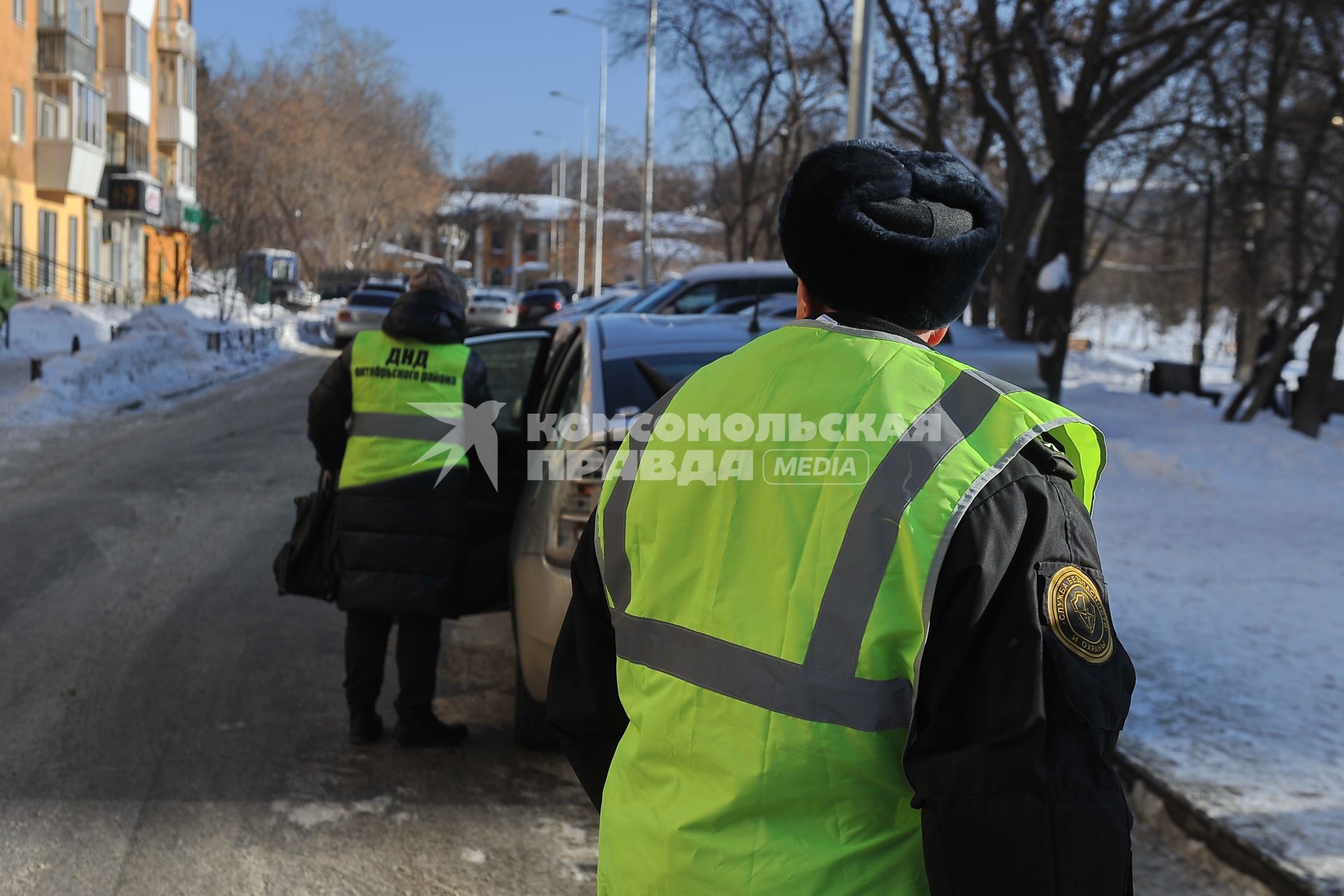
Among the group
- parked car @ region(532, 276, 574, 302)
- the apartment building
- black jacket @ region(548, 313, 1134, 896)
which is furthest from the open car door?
parked car @ region(532, 276, 574, 302)

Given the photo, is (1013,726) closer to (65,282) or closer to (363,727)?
(363,727)

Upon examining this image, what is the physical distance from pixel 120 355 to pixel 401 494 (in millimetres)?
15757

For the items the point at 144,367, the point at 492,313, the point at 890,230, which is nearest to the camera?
the point at 890,230

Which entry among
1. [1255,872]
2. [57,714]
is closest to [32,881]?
[57,714]

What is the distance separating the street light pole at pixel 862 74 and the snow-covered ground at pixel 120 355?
9150mm

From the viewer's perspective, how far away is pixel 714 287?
1357 cm

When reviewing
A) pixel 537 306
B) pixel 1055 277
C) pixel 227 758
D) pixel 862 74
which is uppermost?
pixel 862 74

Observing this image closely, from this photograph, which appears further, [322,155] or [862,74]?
[322,155]

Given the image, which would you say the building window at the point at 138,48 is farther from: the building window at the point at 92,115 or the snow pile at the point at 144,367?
the snow pile at the point at 144,367

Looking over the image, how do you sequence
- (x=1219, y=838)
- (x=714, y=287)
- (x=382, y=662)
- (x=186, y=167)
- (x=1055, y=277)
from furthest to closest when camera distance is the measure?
(x=186, y=167)
(x=1055, y=277)
(x=714, y=287)
(x=382, y=662)
(x=1219, y=838)

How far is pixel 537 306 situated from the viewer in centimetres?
3466

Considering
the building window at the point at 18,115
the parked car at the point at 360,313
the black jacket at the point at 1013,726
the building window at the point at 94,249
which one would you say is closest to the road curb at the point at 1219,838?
the black jacket at the point at 1013,726

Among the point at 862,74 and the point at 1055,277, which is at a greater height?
the point at 862,74

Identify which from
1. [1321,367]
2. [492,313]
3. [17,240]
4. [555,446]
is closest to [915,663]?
[555,446]
